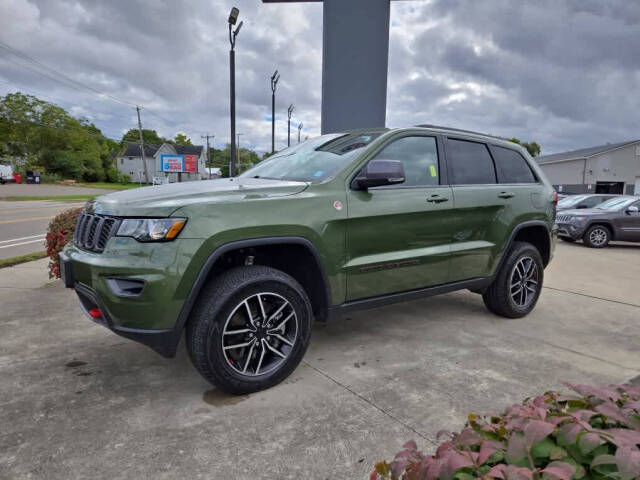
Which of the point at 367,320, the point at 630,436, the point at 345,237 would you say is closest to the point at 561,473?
the point at 630,436

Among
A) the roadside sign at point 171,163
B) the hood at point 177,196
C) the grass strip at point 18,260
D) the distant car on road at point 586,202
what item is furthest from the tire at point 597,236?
the roadside sign at point 171,163

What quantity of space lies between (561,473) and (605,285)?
21.5 feet

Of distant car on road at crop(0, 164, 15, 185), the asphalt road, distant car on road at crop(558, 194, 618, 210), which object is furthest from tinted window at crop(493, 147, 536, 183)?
distant car on road at crop(0, 164, 15, 185)

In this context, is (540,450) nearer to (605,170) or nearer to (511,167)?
(511,167)

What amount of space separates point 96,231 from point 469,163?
10.2 ft

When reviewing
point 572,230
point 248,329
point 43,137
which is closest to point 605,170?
point 572,230

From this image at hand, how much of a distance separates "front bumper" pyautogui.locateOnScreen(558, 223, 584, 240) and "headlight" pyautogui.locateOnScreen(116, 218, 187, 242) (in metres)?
12.0

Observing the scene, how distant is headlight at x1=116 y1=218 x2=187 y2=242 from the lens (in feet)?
7.89

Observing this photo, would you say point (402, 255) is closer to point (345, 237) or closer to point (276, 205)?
point (345, 237)

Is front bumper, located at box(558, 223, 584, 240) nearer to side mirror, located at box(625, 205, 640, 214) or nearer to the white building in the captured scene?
side mirror, located at box(625, 205, 640, 214)

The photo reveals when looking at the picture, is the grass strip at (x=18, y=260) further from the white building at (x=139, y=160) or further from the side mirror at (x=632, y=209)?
the white building at (x=139, y=160)

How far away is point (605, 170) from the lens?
142 feet

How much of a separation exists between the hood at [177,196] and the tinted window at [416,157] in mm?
887

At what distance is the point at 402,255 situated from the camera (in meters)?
3.30
